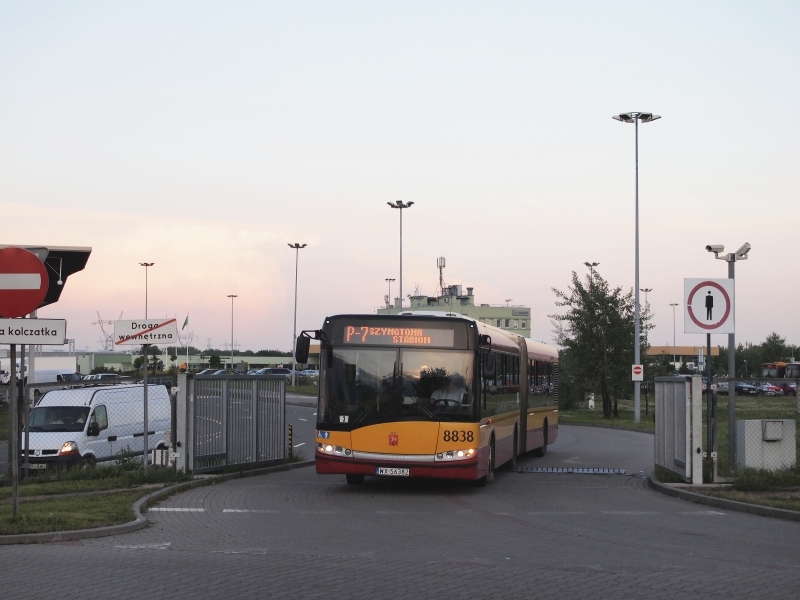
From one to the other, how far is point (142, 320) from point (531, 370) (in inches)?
385

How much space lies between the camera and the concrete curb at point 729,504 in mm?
13742

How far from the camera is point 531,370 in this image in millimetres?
24188

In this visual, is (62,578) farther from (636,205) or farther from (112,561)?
(636,205)

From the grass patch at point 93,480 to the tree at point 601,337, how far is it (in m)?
37.1

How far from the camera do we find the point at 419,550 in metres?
10.5

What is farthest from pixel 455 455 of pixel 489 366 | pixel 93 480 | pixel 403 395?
pixel 93 480

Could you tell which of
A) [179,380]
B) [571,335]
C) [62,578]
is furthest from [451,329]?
[571,335]

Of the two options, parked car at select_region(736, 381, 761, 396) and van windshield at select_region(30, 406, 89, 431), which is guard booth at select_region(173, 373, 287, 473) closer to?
van windshield at select_region(30, 406, 89, 431)

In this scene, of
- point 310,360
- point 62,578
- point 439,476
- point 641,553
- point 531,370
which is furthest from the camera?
point 531,370

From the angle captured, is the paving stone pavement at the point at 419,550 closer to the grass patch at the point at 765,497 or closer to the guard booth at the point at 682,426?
the grass patch at the point at 765,497

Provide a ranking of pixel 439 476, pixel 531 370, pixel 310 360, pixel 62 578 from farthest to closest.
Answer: pixel 531 370 → pixel 310 360 → pixel 439 476 → pixel 62 578

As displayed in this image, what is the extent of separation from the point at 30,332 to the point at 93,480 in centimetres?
639

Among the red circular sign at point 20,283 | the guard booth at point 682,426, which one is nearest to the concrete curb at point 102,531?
the red circular sign at point 20,283

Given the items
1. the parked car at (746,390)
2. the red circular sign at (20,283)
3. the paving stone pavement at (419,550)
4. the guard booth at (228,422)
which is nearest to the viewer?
the paving stone pavement at (419,550)
